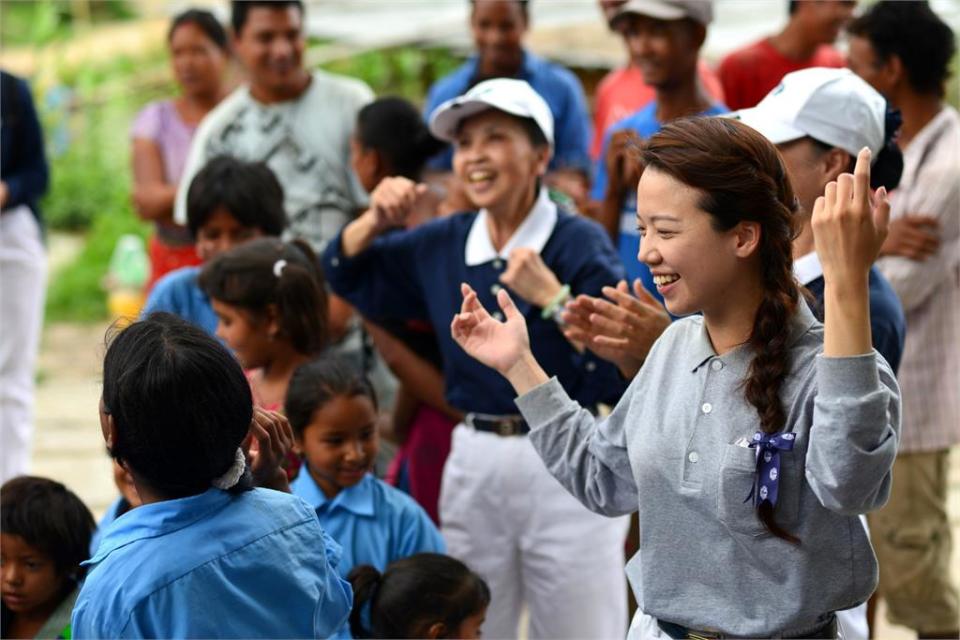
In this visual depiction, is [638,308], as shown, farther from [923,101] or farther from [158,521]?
[923,101]

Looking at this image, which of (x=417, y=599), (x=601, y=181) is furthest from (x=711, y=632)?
(x=601, y=181)

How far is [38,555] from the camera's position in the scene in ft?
10.5

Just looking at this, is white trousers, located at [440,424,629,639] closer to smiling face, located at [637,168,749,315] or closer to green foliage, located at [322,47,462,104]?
smiling face, located at [637,168,749,315]

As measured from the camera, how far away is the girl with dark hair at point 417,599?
313 cm

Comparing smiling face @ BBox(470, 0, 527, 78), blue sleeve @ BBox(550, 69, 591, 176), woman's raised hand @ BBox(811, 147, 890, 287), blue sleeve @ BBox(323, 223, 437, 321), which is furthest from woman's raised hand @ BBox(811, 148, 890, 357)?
smiling face @ BBox(470, 0, 527, 78)

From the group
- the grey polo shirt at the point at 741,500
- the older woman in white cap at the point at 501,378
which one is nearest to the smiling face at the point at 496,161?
the older woman in white cap at the point at 501,378

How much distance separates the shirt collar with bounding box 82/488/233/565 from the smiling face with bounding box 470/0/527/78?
3.30m

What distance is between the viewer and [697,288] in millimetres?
2291

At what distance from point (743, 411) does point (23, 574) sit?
1782 millimetres

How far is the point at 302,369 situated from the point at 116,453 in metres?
1.27

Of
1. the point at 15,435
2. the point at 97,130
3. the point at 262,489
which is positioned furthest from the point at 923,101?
the point at 97,130

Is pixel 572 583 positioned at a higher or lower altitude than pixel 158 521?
lower

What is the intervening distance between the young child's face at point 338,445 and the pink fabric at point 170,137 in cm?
241

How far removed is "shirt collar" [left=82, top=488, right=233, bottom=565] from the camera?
86.2 inches
